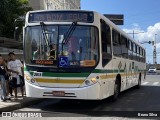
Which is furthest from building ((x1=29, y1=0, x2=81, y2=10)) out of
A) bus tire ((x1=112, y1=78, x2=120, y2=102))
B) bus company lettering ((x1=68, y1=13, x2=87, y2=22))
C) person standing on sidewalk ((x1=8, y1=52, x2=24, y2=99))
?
bus company lettering ((x1=68, y1=13, x2=87, y2=22))

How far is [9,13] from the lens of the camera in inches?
1248

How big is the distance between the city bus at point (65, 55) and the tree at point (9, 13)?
1857 cm

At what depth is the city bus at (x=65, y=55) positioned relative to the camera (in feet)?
40.0

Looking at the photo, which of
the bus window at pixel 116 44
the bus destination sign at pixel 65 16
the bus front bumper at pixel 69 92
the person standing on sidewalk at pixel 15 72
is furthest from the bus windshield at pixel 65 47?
the bus window at pixel 116 44

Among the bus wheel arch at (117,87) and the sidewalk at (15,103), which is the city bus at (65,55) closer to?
the sidewalk at (15,103)

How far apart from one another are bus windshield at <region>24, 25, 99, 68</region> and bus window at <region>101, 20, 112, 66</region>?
1.91 ft

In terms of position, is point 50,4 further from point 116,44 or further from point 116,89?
point 116,89

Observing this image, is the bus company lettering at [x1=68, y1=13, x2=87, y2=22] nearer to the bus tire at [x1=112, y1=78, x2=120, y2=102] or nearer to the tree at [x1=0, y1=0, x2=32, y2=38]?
the bus tire at [x1=112, y1=78, x2=120, y2=102]

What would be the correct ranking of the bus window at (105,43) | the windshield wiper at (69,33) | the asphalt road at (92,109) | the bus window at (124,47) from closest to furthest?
the asphalt road at (92,109)
the windshield wiper at (69,33)
the bus window at (105,43)
the bus window at (124,47)

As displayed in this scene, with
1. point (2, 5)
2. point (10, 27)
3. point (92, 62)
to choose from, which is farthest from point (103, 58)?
point (10, 27)

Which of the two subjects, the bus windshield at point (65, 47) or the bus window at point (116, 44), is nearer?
the bus windshield at point (65, 47)

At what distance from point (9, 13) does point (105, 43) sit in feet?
65.1

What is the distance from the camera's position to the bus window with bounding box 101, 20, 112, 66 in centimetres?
1300

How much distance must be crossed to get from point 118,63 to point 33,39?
4327 millimetres
